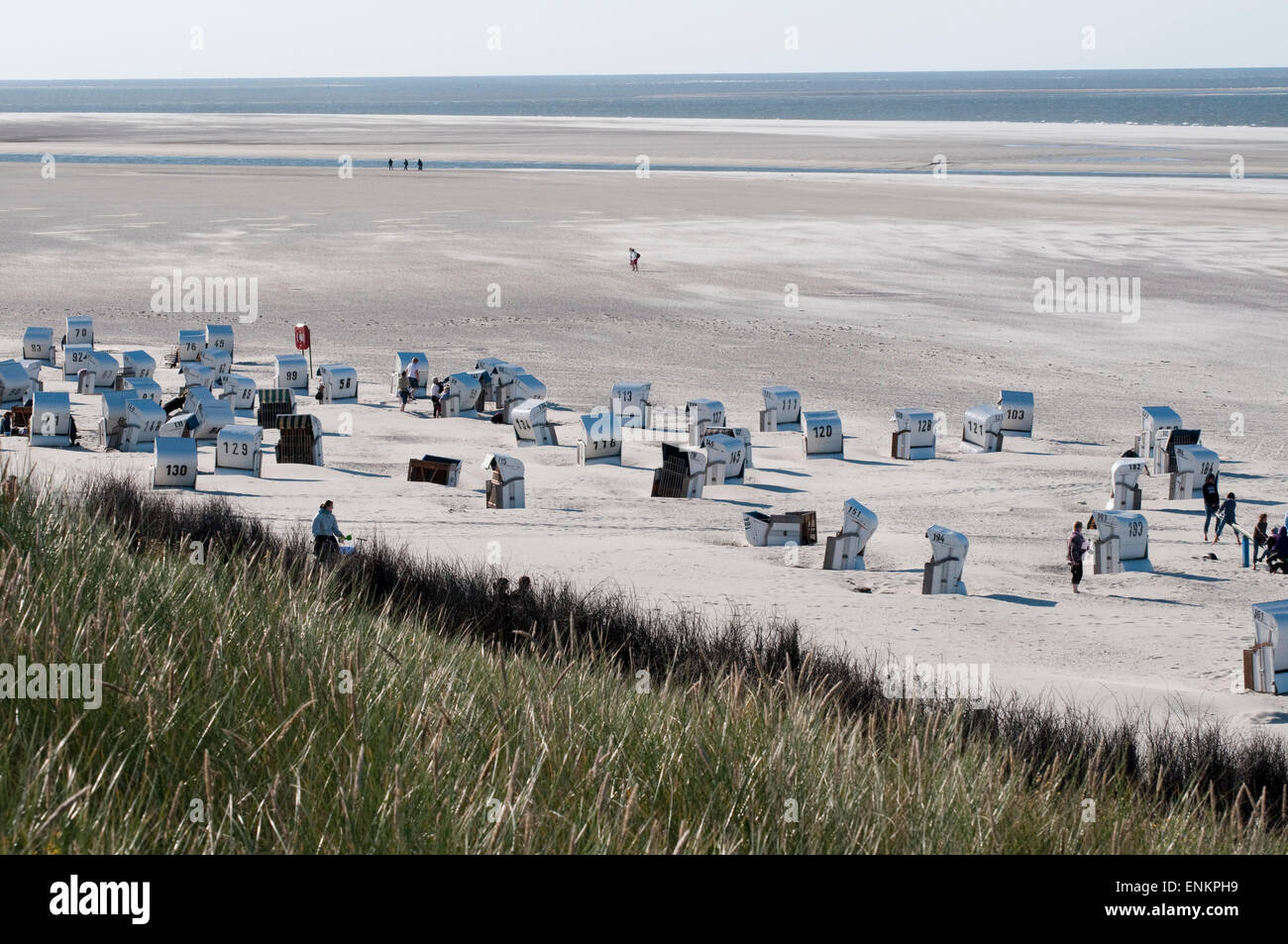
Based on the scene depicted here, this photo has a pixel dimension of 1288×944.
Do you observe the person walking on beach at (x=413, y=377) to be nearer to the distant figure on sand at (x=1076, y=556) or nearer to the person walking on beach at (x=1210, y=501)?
the distant figure on sand at (x=1076, y=556)

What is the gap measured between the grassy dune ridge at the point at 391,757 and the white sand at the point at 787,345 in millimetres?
7336

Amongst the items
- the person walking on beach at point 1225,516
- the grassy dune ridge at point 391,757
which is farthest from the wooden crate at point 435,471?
the grassy dune ridge at point 391,757

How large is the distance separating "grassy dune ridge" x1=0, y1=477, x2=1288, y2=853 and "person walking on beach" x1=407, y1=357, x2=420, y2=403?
813 inches

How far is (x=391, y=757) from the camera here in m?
5.45

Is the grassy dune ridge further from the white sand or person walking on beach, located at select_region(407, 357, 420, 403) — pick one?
person walking on beach, located at select_region(407, 357, 420, 403)

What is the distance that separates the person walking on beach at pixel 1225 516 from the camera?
20.4 meters

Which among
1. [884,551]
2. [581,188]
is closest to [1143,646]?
[884,551]

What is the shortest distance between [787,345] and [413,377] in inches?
474

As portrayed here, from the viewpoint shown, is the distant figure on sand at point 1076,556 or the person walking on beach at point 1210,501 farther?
the person walking on beach at point 1210,501

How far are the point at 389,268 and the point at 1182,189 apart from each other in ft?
163

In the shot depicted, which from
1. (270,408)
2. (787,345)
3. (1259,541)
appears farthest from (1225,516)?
(270,408)

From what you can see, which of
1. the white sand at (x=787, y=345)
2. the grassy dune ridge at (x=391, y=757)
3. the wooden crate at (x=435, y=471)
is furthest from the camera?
the wooden crate at (x=435, y=471)

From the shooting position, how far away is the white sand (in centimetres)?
1759
